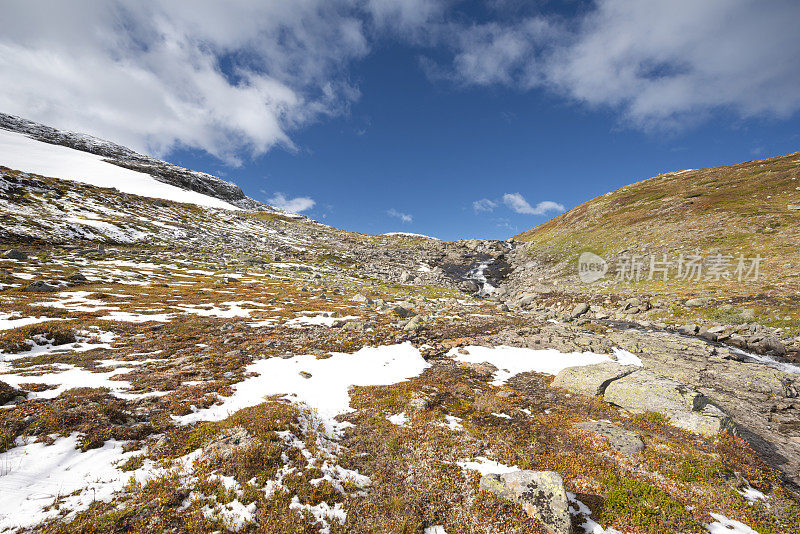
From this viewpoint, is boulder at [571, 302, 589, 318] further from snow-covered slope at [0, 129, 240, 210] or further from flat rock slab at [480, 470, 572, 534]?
snow-covered slope at [0, 129, 240, 210]

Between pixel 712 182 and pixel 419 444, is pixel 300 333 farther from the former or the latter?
pixel 712 182

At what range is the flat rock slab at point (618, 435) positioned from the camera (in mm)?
11633

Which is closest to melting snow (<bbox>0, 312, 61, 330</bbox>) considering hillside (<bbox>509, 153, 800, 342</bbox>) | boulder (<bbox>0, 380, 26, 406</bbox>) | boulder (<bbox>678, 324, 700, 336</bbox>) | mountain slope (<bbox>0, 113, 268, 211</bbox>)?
boulder (<bbox>0, 380, 26, 406</bbox>)

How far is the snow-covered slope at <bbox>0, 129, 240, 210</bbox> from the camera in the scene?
117 metres

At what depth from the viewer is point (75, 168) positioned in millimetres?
131125

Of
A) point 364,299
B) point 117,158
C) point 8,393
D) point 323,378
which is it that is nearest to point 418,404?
point 323,378

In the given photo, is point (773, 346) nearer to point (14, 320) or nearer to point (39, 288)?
point (14, 320)

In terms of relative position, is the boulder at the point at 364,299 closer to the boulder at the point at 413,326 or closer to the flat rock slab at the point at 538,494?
the boulder at the point at 413,326

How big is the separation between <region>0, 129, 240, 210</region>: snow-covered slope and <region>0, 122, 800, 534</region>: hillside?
123 metres

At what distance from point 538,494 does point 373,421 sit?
7247 mm

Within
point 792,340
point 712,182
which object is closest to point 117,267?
point 792,340

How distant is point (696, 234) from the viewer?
202 ft

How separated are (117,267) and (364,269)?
55949 millimetres

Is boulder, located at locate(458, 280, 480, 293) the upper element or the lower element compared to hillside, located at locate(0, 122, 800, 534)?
upper
